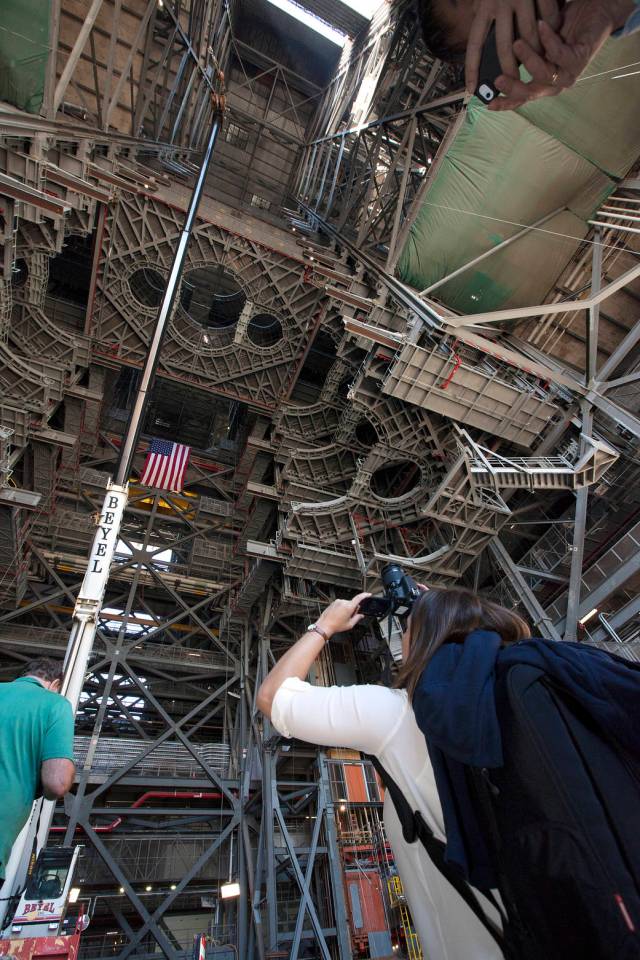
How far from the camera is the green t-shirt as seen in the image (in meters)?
2.55

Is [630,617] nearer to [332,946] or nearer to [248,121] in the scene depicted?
[332,946]

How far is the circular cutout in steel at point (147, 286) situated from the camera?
16156 mm

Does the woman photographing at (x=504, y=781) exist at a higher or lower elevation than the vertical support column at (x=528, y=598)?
lower

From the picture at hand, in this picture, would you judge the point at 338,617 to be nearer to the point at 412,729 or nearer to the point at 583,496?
the point at 412,729

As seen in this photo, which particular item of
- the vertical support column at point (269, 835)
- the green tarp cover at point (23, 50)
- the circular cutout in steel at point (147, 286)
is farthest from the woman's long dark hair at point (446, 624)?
the circular cutout in steel at point (147, 286)

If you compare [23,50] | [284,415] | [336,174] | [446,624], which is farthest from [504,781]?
[336,174]

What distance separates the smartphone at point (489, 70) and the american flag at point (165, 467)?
1204 centimetres

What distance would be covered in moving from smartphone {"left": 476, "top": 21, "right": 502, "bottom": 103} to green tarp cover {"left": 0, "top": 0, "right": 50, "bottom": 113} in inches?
357

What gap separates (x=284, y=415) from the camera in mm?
15039

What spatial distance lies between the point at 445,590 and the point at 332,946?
12.3 metres

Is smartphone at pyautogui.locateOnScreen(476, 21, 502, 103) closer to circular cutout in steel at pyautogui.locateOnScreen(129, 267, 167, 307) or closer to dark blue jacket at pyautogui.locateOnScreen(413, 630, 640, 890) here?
dark blue jacket at pyautogui.locateOnScreen(413, 630, 640, 890)

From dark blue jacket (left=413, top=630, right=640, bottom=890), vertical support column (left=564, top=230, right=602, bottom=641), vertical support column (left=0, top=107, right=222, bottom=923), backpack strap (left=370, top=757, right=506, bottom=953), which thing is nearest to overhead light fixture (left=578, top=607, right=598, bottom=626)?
vertical support column (left=564, top=230, right=602, bottom=641)

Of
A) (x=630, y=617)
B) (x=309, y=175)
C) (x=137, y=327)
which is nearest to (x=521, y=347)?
(x=630, y=617)

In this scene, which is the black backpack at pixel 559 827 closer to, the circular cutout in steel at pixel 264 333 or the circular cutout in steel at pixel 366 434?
the circular cutout in steel at pixel 366 434
